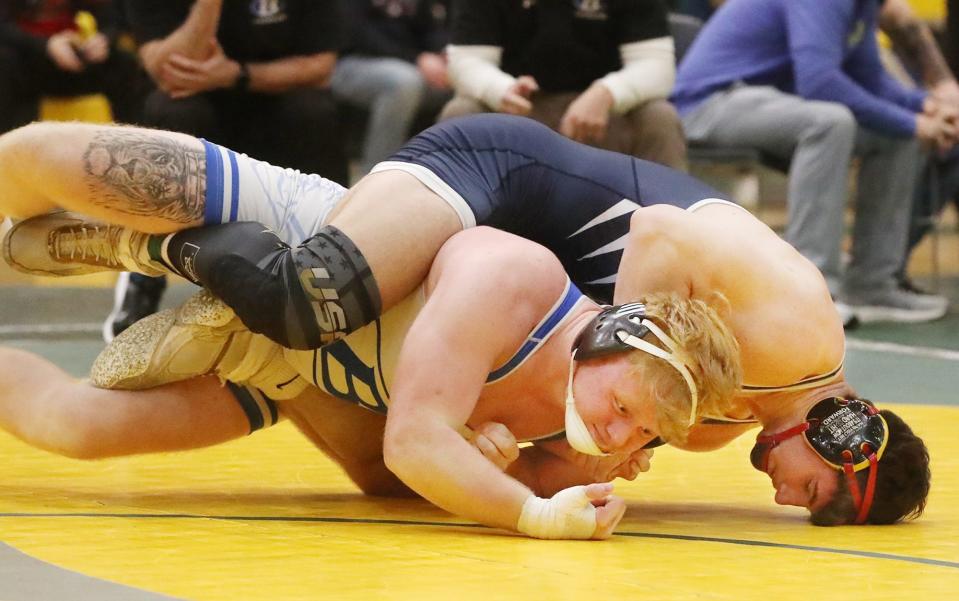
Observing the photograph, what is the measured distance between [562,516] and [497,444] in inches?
6.8

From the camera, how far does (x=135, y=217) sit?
308cm

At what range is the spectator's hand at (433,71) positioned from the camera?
25.4 ft

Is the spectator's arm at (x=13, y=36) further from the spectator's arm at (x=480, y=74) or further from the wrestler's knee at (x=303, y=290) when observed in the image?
the wrestler's knee at (x=303, y=290)

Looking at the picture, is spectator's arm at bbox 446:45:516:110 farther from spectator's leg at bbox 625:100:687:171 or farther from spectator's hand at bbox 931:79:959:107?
spectator's hand at bbox 931:79:959:107

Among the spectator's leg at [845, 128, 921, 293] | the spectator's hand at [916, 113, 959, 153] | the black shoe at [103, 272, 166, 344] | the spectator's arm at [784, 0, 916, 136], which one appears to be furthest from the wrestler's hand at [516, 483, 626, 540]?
the spectator's leg at [845, 128, 921, 293]

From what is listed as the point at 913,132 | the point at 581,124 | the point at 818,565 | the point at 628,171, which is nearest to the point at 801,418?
the point at 818,565

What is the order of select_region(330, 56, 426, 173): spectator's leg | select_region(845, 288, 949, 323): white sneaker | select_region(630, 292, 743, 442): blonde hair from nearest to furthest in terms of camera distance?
select_region(630, 292, 743, 442): blonde hair → select_region(845, 288, 949, 323): white sneaker → select_region(330, 56, 426, 173): spectator's leg

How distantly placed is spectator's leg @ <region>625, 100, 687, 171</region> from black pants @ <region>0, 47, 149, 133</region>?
2064mm

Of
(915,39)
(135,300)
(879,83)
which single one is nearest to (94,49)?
(135,300)

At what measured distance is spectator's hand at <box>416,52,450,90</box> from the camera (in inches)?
304

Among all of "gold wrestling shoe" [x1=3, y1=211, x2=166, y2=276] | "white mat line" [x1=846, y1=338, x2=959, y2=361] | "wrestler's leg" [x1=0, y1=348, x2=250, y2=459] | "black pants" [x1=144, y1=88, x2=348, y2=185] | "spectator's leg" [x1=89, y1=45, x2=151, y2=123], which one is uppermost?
"gold wrestling shoe" [x1=3, y1=211, x2=166, y2=276]

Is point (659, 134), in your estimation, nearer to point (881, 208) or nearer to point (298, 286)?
point (881, 208)

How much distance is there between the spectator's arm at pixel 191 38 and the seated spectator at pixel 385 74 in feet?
2.62

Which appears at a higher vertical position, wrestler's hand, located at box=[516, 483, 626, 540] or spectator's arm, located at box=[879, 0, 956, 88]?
wrestler's hand, located at box=[516, 483, 626, 540]
